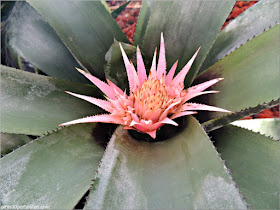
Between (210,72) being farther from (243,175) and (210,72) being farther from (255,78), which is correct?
(243,175)

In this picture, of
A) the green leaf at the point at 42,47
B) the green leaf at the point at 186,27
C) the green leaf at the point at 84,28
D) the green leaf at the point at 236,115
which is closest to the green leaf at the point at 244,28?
the green leaf at the point at 186,27

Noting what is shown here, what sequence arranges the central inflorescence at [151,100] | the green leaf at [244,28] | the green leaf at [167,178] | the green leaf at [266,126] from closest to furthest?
the green leaf at [167,178] → the central inflorescence at [151,100] → the green leaf at [244,28] → the green leaf at [266,126]

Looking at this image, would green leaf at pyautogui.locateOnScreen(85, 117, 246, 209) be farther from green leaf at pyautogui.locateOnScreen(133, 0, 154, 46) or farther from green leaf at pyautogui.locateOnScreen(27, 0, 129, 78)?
green leaf at pyautogui.locateOnScreen(133, 0, 154, 46)

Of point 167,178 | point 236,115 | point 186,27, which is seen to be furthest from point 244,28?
point 167,178

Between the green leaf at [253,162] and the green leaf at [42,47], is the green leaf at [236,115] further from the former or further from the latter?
the green leaf at [42,47]

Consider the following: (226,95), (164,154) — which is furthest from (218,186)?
(226,95)

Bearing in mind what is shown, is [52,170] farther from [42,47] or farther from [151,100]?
[42,47]
